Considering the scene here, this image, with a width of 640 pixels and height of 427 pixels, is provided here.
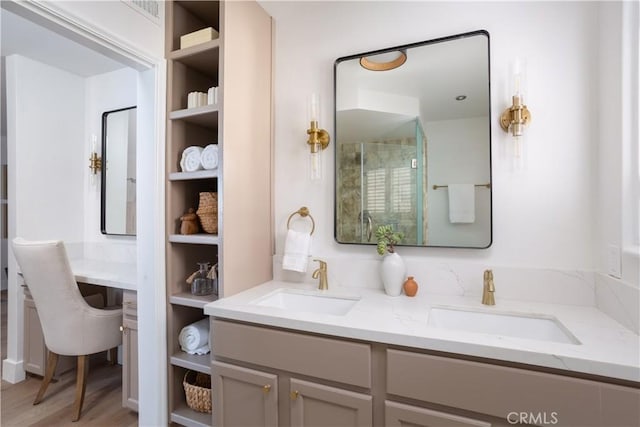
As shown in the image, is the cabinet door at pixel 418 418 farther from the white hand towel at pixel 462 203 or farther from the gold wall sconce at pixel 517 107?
the gold wall sconce at pixel 517 107

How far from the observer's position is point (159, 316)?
157cm

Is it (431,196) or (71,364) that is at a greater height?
(431,196)

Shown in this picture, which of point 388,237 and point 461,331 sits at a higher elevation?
point 388,237

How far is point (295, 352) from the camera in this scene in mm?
1167

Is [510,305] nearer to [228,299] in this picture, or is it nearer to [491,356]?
[491,356]

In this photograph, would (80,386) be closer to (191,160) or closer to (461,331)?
(191,160)

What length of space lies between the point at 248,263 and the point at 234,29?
3.97 ft

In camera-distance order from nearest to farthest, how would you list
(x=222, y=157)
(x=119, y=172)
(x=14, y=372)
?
(x=222, y=157) → (x=14, y=372) → (x=119, y=172)

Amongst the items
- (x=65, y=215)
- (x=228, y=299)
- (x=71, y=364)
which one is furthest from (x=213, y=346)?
(x=65, y=215)

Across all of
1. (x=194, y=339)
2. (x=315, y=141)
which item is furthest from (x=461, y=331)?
(x=194, y=339)

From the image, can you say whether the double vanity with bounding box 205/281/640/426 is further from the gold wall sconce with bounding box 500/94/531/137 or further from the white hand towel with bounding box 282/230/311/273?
the gold wall sconce with bounding box 500/94/531/137

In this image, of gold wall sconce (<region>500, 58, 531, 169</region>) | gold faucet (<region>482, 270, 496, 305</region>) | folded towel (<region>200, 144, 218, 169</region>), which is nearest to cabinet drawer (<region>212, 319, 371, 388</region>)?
gold faucet (<region>482, 270, 496, 305</region>)

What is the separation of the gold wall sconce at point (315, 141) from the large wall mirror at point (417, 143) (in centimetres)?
9

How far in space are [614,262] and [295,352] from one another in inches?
49.6
